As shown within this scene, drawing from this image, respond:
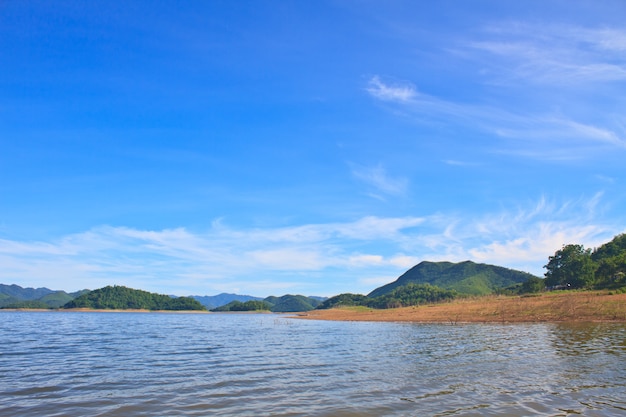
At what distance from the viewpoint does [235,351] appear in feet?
102

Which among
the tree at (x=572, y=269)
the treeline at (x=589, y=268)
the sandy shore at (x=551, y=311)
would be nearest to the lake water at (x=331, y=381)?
the sandy shore at (x=551, y=311)

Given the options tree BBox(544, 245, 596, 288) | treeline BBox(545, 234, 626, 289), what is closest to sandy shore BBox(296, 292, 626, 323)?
treeline BBox(545, 234, 626, 289)

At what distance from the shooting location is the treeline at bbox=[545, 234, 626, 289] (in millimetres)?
75375

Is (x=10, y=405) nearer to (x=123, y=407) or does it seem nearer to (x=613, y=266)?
(x=123, y=407)

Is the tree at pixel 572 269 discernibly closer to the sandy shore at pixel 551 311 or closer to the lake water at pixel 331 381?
the sandy shore at pixel 551 311

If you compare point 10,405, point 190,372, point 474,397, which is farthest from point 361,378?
point 10,405

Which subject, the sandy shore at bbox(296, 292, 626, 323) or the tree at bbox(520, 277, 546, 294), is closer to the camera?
the sandy shore at bbox(296, 292, 626, 323)

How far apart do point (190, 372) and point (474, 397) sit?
14596 mm

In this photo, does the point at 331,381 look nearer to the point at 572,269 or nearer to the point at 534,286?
the point at 572,269

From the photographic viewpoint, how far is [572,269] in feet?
317

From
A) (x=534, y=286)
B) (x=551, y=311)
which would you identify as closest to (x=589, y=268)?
(x=534, y=286)

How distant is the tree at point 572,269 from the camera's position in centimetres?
9032

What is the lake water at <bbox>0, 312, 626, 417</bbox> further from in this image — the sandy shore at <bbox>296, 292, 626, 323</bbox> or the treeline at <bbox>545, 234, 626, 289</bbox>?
the treeline at <bbox>545, 234, 626, 289</bbox>

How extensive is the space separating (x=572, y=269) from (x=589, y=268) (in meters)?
4.82
